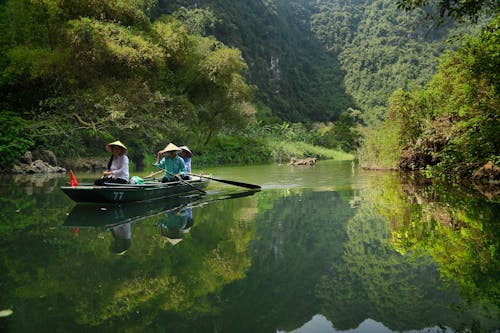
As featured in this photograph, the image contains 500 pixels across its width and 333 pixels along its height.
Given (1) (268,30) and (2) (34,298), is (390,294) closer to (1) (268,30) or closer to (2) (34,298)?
(2) (34,298)

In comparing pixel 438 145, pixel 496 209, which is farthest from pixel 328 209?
pixel 438 145

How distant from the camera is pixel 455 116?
11836mm

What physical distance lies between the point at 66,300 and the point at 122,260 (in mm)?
1025

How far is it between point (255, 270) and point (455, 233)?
2.64m

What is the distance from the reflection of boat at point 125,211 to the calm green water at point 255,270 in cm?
8

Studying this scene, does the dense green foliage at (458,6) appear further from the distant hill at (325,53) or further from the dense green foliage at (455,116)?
the distant hill at (325,53)

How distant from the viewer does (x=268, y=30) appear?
9669 cm

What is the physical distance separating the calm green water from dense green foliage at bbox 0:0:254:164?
12722 millimetres

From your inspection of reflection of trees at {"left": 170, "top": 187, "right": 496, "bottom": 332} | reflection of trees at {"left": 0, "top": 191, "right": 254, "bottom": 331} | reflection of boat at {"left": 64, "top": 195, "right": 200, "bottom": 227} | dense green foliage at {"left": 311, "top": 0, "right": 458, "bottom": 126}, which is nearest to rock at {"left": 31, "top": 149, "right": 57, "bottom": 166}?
reflection of boat at {"left": 64, "top": 195, "right": 200, "bottom": 227}

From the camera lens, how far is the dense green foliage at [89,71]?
58.7 feet

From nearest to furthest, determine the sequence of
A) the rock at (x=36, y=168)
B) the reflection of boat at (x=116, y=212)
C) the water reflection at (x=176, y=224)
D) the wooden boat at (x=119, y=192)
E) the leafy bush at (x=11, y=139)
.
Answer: the water reflection at (x=176, y=224) < the reflection of boat at (x=116, y=212) < the wooden boat at (x=119, y=192) < the leafy bush at (x=11, y=139) < the rock at (x=36, y=168)

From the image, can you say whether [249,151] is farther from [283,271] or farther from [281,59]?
[281,59]

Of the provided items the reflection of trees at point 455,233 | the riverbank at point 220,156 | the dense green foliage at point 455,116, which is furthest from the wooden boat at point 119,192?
the riverbank at point 220,156

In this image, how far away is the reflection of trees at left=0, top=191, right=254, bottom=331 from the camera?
9.21 feet
